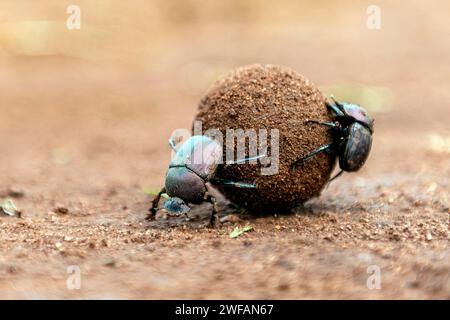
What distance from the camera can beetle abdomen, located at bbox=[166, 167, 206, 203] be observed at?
4.16 m

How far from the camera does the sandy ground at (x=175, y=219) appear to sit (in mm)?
3338

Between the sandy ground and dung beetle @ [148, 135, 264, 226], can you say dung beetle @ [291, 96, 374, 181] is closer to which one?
the sandy ground

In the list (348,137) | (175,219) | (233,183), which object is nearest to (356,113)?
(348,137)

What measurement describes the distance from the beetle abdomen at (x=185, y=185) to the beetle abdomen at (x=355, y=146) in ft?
3.62

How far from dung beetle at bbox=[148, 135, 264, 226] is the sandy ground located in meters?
0.24

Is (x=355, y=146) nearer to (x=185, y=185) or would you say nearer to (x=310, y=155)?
(x=310, y=155)

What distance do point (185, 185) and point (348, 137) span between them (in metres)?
1.27

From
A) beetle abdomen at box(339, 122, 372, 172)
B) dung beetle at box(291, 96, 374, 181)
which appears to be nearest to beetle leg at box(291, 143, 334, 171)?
dung beetle at box(291, 96, 374, 181)

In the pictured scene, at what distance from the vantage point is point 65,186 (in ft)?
20.7

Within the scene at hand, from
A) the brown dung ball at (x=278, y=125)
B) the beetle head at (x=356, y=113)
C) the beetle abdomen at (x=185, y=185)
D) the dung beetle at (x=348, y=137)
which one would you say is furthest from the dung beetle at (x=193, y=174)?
the beetle head at (x=356, y=113)

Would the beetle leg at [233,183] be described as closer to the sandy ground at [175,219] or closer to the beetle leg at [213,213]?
the beetle leg at [213,213]

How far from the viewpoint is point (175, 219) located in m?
4.73

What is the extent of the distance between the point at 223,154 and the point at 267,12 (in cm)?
1608
